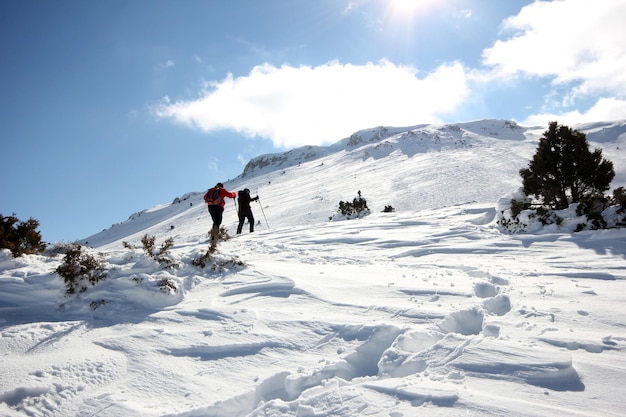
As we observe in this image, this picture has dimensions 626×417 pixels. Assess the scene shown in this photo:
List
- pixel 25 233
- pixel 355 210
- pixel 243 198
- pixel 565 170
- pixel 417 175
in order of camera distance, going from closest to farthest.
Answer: pixel 25 233 < pixel 565 170 < pixel 243 198 < pixel 355 210 < pixel 417 175

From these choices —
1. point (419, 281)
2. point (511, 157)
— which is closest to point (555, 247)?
point (419, 281)

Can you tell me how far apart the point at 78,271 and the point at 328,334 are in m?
2.97

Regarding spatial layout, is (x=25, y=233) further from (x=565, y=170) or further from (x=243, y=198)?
(x=565, y=170)

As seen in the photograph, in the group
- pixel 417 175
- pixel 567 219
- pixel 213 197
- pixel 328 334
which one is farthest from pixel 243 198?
pixel 417 175

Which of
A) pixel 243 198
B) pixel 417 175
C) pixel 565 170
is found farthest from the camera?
pixel 417 175

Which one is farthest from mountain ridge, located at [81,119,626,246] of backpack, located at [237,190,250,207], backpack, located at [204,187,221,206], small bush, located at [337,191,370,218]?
backpack, located at [204,187,221,206]

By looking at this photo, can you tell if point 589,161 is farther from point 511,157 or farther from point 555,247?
point 511,157

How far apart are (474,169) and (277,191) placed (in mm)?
15142

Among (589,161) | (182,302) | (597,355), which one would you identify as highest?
(589,161)

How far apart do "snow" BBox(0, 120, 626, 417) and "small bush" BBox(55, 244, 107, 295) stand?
0.12 meters

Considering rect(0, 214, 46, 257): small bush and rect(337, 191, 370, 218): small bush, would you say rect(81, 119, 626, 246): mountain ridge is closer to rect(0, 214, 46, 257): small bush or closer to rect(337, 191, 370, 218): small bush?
rect(337, 191, 370, 218): small bush

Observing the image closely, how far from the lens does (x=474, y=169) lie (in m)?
24.1

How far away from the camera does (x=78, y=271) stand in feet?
12.5

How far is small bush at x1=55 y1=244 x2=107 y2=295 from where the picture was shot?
372cm
